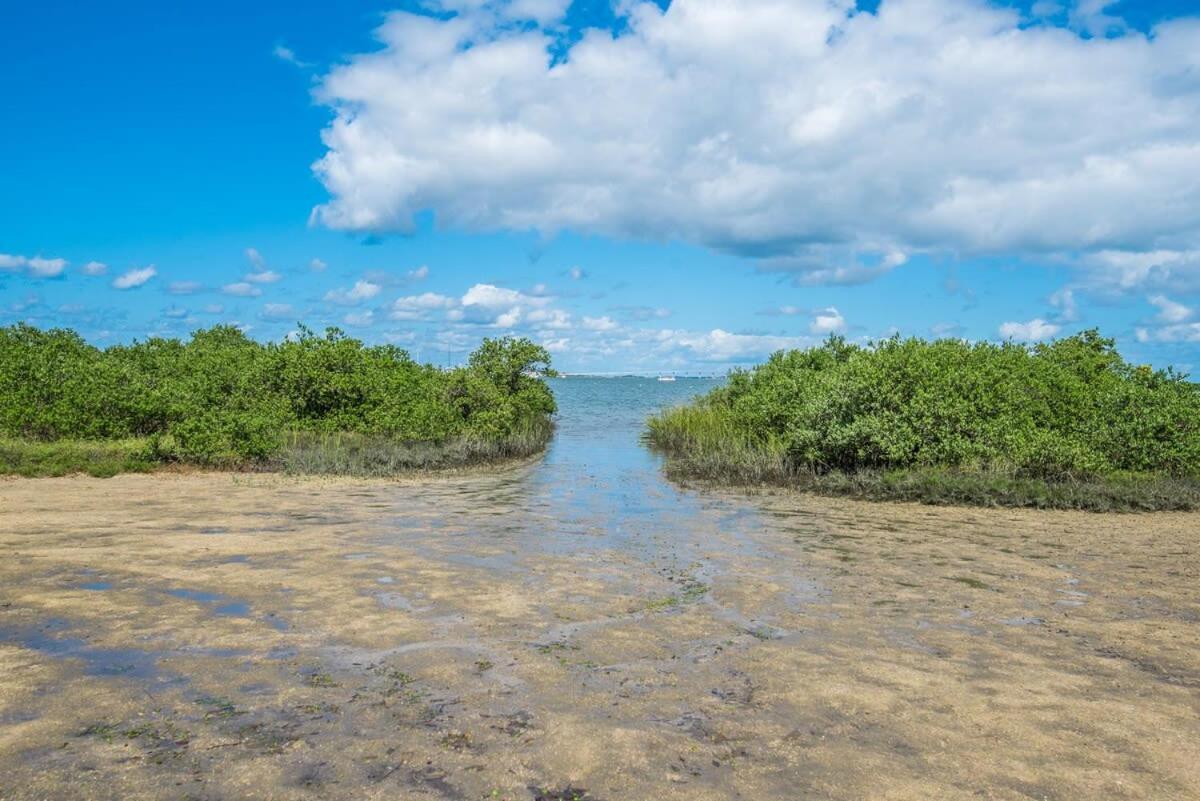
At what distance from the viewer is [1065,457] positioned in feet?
55.2

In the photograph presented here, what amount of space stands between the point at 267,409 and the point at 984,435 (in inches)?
699

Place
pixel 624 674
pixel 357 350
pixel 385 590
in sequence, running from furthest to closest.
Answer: pixel 357 350
pixel 385 590
pixel 624 674

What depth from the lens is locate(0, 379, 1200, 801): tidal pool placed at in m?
4.63

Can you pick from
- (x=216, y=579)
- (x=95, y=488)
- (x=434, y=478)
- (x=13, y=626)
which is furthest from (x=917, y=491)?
(x=95, y=488)

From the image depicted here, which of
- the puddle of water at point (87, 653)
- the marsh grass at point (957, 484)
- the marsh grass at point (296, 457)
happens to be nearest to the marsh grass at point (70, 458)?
the marsh grass at point (296, 457)

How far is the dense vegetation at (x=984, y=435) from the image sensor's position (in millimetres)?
16000

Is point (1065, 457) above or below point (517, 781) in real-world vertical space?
above

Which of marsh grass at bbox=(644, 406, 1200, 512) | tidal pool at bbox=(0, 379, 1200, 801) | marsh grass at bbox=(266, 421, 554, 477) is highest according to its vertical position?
marsh grass at bbox=(266, 421, 554, 477)

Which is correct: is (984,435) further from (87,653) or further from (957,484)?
(87,653)

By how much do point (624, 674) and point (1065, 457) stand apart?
561 inches

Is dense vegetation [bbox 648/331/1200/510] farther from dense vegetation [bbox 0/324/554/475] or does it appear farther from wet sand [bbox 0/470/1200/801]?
dense vegetation [bbox 0/324/554/475]

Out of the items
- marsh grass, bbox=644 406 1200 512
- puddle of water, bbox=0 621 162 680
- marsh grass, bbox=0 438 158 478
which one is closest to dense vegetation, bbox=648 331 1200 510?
marsh grass, bbox=644 406 1200 512

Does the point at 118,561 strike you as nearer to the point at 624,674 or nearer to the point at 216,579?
the point at 216,579

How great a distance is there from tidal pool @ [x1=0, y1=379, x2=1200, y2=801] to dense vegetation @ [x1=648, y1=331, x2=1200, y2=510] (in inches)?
137
